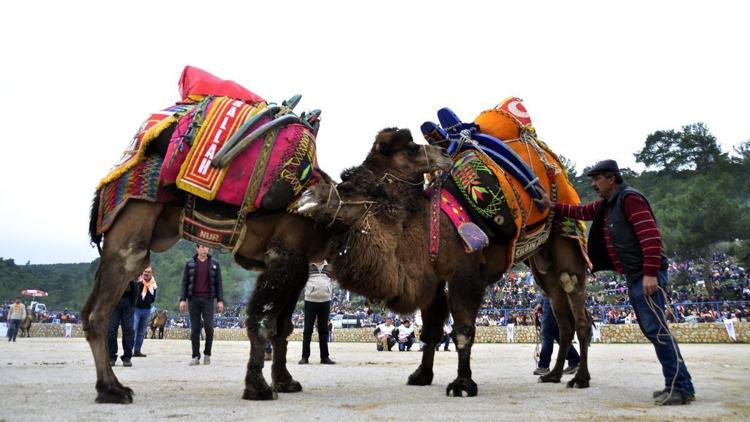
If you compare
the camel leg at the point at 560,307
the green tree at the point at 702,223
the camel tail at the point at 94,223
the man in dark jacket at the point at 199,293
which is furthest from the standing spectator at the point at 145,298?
the green tree at the point at 702,223

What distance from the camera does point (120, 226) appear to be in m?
5.29

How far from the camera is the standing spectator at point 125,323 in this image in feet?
34.9

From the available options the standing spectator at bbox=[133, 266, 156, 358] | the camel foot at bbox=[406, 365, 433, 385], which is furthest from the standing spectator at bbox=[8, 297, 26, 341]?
the camel foot at bbox=[406, 365, 433, 385]

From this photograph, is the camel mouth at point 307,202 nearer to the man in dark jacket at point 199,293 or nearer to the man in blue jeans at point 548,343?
the man in blue jeans at point 548,343

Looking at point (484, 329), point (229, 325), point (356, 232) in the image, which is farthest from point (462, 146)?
point (229, 325)

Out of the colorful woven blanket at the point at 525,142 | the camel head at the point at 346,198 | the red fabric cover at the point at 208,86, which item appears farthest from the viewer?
the colorful woven blanket at the point at 525,142

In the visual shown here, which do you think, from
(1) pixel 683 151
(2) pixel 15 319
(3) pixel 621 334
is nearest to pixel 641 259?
(3) pixel 621 334

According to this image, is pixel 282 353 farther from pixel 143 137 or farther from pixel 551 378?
pixel 551 378

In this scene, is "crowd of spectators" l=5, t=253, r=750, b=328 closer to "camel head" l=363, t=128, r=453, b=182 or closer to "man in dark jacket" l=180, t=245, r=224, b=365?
"man in dark jacket" l=180, t=245, r=224, b=365

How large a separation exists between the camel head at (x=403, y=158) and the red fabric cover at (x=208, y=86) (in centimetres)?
137

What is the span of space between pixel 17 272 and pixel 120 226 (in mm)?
120231

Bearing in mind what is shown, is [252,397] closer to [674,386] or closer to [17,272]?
[674,386]

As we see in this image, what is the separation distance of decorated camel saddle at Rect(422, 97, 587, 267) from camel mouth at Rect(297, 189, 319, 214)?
1433mm

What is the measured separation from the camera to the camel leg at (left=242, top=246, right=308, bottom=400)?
5.34 meters
